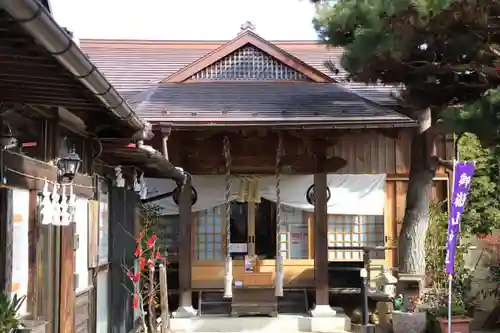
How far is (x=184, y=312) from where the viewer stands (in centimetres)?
1237

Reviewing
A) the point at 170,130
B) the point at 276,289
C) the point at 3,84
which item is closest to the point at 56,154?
the point at 3,84

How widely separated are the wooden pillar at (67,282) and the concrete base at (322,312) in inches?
259

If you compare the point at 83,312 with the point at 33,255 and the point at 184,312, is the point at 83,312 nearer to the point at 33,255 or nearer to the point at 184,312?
the point at 33,255

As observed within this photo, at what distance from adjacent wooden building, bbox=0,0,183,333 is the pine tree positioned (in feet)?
11.1

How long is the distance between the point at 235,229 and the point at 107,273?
5355 mm

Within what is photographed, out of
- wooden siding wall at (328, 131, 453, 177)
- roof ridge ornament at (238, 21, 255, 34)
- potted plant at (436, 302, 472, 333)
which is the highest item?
roof ridge ornament at (238, 21, 255, 34)

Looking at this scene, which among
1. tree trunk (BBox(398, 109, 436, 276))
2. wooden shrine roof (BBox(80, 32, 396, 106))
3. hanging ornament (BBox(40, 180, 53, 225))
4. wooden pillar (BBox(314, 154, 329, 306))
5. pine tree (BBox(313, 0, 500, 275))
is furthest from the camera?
wooden shrine roof (BBox(80, 32, 396, 106))

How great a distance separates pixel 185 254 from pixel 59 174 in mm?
6705

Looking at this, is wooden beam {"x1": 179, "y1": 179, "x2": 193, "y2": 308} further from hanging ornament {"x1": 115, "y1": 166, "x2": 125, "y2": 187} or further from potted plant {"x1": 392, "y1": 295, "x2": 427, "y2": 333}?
potted plant {"x1": 392, "y1": 295, "x2": 427, "y2": 333}

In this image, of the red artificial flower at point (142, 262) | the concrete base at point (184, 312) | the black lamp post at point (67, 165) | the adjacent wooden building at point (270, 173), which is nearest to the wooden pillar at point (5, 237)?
the black lamp post at point (67, 165)

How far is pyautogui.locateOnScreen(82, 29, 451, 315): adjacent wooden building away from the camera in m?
12.2

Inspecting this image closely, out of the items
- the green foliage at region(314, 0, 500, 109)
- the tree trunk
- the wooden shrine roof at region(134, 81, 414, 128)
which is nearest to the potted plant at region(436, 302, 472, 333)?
the tree trunk

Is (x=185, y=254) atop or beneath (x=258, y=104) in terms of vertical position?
beneath

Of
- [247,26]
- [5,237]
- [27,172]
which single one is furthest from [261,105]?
[5,237]
